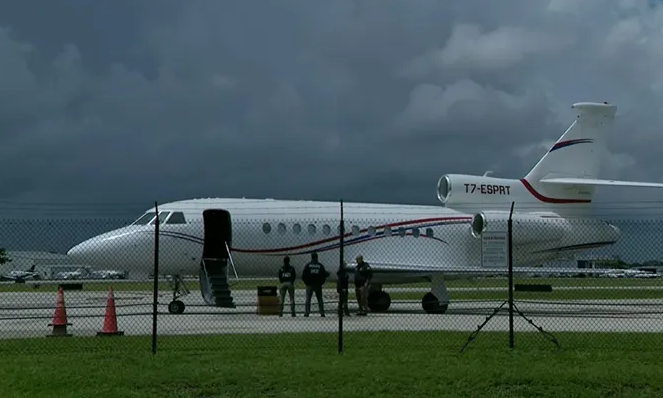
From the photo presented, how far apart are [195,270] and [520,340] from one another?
13.6 metres

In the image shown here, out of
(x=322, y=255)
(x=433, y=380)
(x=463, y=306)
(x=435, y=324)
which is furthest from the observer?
(x=463, y=306)

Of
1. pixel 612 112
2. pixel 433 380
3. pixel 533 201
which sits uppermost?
pixel 612 112

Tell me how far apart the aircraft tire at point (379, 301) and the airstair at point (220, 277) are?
4291mm

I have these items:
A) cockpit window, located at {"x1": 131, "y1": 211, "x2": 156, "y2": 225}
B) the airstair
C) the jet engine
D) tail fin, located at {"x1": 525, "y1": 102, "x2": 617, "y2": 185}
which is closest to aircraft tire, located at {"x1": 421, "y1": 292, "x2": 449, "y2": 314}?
the jet engine

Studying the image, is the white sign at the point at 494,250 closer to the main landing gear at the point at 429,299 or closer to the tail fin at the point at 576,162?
the main landing gear at the point at 429,299

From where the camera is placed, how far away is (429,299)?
28.8m

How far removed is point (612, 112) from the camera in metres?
34.5

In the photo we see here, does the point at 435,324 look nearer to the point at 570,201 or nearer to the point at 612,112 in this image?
the point at 570,201

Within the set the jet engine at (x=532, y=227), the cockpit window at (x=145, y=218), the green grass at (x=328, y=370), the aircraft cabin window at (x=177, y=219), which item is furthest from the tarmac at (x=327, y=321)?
the green grass at (x=328, y=370)

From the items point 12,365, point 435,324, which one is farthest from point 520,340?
point 12,365

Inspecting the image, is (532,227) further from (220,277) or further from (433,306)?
(220,277)

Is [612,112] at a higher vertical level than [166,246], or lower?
higher

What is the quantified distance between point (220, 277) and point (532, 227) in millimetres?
10858

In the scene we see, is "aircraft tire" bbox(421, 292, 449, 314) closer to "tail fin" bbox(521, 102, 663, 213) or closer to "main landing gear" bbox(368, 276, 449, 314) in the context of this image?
"main landing gear" bbox(368, 276, 449, 314)
